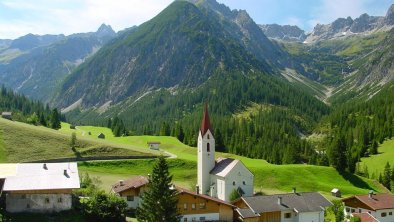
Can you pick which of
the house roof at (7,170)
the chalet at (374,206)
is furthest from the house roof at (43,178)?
the chalet at (374,206)

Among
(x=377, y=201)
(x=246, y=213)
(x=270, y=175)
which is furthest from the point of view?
(x=270, y=175)

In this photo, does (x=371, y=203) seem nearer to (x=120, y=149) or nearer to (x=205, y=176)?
(x=205, y=176)

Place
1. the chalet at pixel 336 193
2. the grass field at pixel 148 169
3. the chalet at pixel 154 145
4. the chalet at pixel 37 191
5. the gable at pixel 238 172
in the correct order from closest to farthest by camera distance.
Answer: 1. the chalet at pixel 37 191
2. the gable at pixel 238 172
3. the chalet at pixel 336 193
4. the grass field at pixel 148 169
5. the chalet at pixel 154 145

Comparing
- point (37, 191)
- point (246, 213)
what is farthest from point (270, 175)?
point (37, 191)

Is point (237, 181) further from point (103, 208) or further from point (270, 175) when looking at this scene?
point (103, 208)

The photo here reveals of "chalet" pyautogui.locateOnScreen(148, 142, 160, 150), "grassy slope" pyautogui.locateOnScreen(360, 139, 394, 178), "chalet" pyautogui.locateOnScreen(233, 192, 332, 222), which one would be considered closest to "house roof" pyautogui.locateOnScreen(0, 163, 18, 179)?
"chalet" pyautogui.locateOnScreen(233, 192, 332, 222)

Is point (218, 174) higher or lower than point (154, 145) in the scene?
lower

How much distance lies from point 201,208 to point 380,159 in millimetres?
113294

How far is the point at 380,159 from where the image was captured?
162875 mm

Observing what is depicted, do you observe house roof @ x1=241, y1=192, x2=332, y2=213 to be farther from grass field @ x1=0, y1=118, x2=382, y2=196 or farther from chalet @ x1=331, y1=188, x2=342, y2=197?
chalet @ x1=331, y1=188, x2=342, y2=197

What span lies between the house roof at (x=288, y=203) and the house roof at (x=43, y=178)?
1074 inches

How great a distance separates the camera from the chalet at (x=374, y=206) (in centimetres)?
7988

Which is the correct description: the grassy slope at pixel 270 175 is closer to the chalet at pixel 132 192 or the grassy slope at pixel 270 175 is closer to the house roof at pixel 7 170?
the chalet at pixel 132 192

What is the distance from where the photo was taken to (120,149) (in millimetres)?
115875
